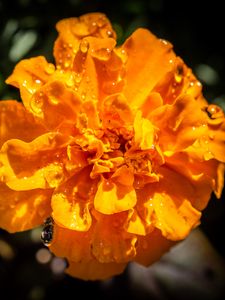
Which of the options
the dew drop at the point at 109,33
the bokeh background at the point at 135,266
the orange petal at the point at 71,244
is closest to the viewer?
the orange petal at the point at 71,244

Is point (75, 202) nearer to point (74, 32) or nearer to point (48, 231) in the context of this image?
point (48, 231)

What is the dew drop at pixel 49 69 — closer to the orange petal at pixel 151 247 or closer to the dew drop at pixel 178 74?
the dew drop at pixel 178 74

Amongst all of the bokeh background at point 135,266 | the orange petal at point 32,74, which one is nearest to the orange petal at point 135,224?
the orange petal at point 32,74

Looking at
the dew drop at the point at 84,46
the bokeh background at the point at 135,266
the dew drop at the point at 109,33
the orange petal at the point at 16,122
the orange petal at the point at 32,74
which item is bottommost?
the bokeh background at the point at 135,266

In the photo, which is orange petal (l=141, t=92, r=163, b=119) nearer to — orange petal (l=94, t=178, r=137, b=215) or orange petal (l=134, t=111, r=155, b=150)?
orange petal (l=134, t=111, r=155, b=150)

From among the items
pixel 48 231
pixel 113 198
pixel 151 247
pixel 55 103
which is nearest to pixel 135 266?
pixel 151 247

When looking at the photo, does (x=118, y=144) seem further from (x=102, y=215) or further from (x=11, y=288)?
(x=11, y=288)
